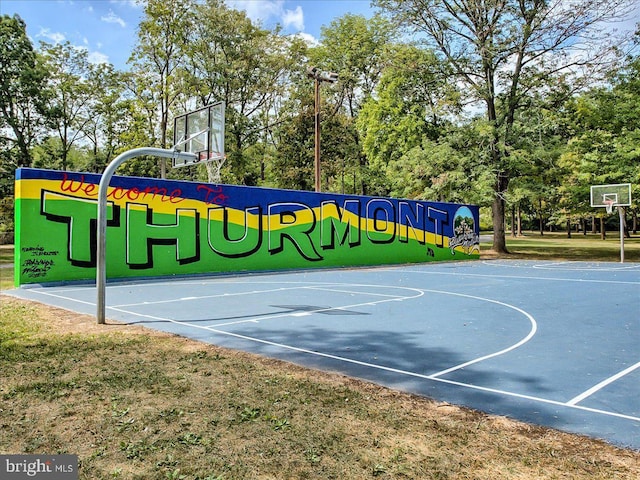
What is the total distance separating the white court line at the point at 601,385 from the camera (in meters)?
4.65

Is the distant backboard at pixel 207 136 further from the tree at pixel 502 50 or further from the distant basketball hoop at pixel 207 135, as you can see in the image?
the tree at pixel 502 50

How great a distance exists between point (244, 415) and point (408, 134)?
2758 cm

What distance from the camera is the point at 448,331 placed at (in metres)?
7.63

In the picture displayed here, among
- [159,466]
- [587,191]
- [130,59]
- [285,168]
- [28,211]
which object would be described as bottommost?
[159,466]

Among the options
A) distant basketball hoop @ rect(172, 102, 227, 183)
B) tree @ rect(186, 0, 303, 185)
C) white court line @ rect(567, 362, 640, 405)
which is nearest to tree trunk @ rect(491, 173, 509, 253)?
tree @ rect(186, 0, 303, 185)

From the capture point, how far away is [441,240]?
24938 millimetres

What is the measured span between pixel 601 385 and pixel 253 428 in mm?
3432

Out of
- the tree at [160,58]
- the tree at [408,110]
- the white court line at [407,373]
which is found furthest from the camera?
the tree at [160,58]

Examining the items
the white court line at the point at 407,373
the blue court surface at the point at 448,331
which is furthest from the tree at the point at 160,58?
the white court line at the point at 407,373

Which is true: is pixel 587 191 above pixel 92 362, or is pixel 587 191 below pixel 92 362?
above

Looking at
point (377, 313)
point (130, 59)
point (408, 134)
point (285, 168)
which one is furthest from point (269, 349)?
point (130, 59)

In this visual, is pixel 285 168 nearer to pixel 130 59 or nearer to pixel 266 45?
pixel 266 45

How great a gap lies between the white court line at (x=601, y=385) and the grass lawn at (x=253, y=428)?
0.90 meters

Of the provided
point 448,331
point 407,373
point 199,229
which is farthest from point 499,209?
point 407,373
